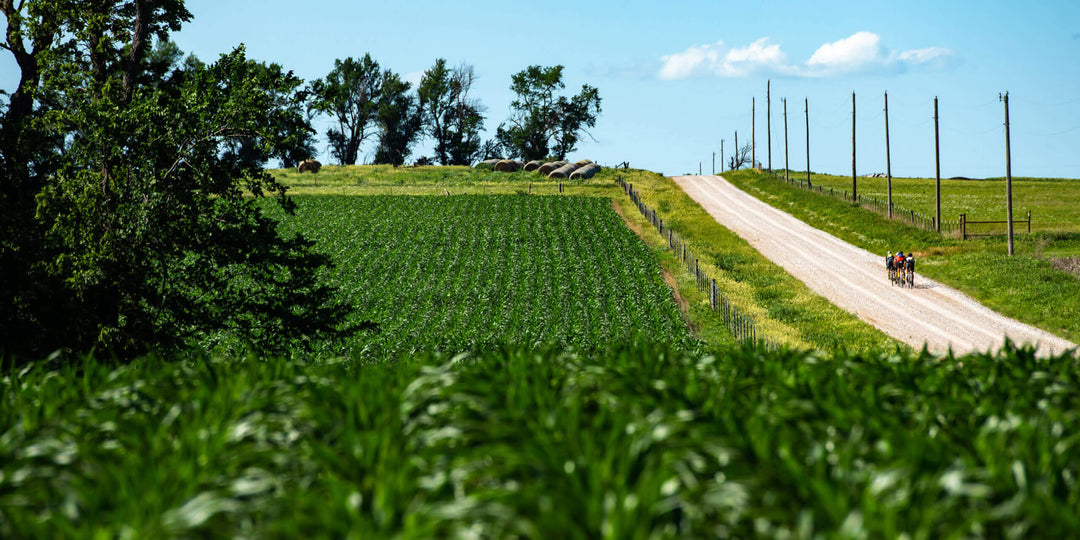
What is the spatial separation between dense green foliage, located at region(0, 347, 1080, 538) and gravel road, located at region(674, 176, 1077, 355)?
38.6ft

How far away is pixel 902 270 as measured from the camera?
39531 mm

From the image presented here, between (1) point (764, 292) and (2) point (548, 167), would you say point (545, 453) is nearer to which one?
(1) point (764, 292)

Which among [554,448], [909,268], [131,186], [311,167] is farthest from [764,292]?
[311,167]

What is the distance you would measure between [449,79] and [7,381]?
123 m

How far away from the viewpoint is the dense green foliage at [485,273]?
31172 millimetres

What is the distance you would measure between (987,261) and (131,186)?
128 feet

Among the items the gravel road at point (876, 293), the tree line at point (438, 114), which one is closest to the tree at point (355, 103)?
the tree line at point (438, 114)

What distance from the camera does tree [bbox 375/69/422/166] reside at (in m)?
122

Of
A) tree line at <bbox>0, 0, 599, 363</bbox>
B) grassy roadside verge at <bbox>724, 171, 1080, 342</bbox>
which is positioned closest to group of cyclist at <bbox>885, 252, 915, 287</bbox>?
grassy roadside verge at <bbox>724, 171, 1080, 342</bbox>

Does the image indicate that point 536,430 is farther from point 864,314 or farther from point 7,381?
point 864,314

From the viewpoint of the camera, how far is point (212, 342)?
29656mm

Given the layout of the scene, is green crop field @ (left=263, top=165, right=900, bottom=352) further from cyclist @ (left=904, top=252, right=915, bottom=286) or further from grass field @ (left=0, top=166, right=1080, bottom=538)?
cyclist @ (left=904, top=252, right=915, bottom=286)

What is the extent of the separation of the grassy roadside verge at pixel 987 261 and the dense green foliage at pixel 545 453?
97.2 feet

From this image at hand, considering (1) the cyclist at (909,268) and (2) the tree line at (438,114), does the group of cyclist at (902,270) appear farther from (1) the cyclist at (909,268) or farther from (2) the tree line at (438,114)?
(2) the tree line at (438,114)
